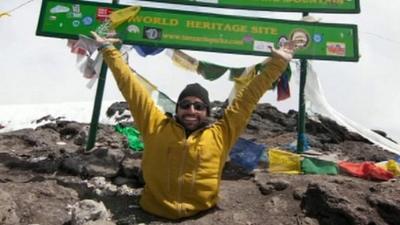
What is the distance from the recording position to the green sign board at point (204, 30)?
8.81 meters

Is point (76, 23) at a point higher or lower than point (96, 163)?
higher

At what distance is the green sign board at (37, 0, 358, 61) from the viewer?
8.81m

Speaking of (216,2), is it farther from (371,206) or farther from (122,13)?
(371,206)

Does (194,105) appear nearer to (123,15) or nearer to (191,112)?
(191,112)

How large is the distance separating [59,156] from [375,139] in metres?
6.48

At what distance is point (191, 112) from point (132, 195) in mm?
1932

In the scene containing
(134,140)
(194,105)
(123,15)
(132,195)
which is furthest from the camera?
(134,140)

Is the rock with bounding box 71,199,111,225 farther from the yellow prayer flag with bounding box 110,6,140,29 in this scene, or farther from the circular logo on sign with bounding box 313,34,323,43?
the circular logo on sign with bounding box 313,34,323,43

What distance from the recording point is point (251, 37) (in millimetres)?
9234

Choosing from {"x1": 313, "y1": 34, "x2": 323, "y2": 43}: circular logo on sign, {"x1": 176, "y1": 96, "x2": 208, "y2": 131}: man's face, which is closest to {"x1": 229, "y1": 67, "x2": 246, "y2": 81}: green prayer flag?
{"x1": 313, "y1": 34, "x2": 323, "y2": 43}: circular logo on sign

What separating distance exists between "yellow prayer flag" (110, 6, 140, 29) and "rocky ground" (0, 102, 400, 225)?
2.14 meters

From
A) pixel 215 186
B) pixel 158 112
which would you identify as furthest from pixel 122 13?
pixel 215 186

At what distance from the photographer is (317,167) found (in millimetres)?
8602

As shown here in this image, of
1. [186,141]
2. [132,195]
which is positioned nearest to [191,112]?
[186,141]
